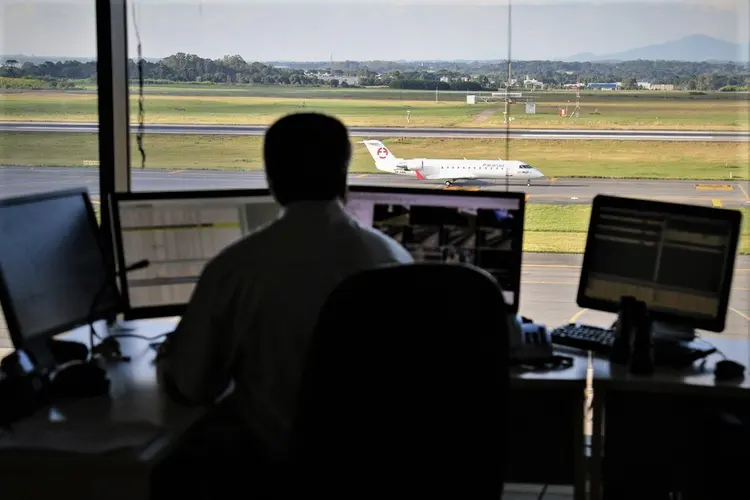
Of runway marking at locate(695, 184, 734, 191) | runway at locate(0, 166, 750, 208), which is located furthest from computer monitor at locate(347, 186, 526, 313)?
runway marking at locate(695, 184, 734, 191)

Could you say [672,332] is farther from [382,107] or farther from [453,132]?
[453,132]

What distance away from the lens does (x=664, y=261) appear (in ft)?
7.58

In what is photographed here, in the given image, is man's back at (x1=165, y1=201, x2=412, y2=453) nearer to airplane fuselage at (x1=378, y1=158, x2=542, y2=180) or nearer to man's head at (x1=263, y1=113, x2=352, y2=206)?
man's head at (x1=263, y1=113, x2=352, y2=206)

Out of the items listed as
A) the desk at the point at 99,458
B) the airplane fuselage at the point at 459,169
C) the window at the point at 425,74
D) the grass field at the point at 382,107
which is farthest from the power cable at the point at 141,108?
the desk at the point at 99,458

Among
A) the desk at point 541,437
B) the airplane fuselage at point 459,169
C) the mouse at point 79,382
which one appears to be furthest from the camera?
the airplane fuselage at point 459,169

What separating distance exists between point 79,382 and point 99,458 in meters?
0.37

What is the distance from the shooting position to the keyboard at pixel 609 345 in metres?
2.16

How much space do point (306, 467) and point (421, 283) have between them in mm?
367

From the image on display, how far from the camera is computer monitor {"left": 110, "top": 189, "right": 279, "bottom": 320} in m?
2.35

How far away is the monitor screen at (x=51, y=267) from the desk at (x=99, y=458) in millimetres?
299

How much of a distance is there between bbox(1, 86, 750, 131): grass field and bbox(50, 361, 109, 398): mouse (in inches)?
68.3

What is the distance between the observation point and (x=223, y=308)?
162 cm

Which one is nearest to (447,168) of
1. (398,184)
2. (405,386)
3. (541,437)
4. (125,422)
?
(541,437)

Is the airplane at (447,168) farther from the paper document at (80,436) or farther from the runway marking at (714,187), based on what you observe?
the paper document at (80,436)
